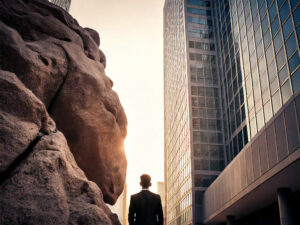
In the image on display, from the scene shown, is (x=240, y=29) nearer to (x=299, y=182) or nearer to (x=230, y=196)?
(x=230, y=196)

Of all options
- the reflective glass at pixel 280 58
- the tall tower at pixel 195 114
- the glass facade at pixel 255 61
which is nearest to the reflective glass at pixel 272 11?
the glass facade at pixel 255 61

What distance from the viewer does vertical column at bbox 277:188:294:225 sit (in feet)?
68.5

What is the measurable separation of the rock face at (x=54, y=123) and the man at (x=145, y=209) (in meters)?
0.53

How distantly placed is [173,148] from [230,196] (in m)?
44.3

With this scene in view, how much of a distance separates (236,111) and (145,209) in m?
40.1

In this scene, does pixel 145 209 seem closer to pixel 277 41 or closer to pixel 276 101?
pixel 276 101

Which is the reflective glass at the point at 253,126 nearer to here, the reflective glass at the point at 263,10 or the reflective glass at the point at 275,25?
the reflective glass at the point at 275,25

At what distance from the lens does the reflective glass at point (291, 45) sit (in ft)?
74.3

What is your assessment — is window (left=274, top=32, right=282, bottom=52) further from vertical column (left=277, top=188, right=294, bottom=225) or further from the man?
the man

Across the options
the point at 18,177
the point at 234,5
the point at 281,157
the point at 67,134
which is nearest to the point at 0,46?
the point at 67,134

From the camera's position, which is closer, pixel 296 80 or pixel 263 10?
pixel 296 80

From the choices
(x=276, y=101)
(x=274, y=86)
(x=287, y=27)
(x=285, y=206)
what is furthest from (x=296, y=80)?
(x=285, y=206)

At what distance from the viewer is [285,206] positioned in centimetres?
2125

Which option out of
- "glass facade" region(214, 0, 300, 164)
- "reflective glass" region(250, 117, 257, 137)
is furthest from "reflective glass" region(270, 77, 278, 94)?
"reflective glass" region(250, 117, 257, 137)
